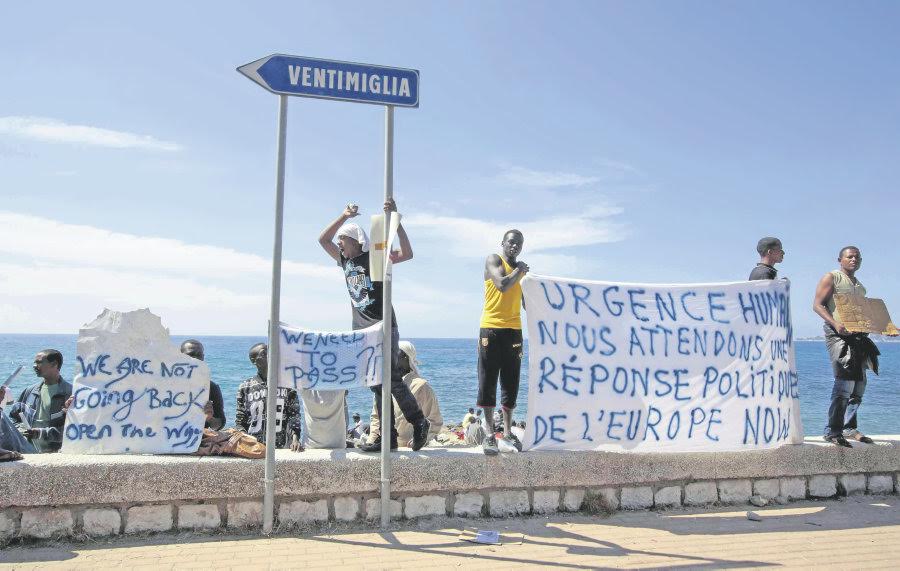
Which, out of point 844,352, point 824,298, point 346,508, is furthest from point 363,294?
point 844,352

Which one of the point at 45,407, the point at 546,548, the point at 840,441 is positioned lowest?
the point at 546,548

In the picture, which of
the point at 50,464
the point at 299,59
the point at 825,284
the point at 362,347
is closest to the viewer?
the point at 50,464

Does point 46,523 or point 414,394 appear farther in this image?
point 414,394

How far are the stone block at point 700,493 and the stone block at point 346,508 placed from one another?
9.18 feet

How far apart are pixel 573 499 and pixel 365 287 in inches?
95.7

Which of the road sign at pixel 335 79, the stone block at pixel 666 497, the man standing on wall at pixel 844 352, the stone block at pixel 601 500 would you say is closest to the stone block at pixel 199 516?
the stone block at pixel 601 500

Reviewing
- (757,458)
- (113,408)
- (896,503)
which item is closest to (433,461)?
Answer: (113,408)

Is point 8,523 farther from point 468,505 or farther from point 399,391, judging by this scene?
point 468,505

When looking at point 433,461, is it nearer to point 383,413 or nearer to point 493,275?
point 383,413

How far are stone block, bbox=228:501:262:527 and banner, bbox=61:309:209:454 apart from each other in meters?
0.59

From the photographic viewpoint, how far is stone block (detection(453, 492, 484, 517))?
485 cm

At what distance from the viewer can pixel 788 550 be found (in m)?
4.37

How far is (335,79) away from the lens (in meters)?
4.59

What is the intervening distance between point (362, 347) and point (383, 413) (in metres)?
0.59
